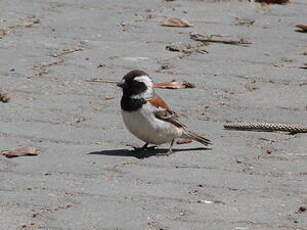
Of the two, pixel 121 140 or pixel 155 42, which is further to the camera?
pixel 155 42

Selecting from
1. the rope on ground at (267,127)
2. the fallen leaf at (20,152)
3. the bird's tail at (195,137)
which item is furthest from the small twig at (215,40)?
the fallen leaf at (20,152)

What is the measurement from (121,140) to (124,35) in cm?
276

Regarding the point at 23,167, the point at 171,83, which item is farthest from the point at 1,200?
the point at 171,83

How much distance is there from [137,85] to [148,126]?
11.4 inches

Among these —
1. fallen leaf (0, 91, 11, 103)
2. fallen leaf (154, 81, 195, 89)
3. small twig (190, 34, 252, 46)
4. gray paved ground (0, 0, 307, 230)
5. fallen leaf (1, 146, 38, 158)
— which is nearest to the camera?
gray paved ground (0, 0, 307, 230)

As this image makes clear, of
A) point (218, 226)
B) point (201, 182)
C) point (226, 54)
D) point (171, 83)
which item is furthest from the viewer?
point (226, 54)

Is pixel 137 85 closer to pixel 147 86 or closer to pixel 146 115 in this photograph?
pixel 147 86

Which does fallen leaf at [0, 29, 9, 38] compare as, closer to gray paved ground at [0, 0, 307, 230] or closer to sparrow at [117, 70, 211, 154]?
gray paved ground at [0, 0, 307, 230]

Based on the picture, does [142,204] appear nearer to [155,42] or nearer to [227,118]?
[227,118]

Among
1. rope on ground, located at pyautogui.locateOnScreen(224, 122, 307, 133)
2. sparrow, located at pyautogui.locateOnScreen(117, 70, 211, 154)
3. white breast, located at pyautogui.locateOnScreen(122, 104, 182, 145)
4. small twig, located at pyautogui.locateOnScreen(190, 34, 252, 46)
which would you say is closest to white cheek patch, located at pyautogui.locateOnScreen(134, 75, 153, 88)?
sparrow, located at pyautogui.locateOnScreen(117, 70, 211, 154)

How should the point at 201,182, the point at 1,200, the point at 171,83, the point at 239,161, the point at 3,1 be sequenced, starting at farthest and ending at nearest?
the point at 3,1, the point at 171,83, the point at 239,161, the point at 201,182, the point at 1,200

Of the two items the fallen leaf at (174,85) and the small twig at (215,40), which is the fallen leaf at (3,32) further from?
the fallen leaf at (174,85)

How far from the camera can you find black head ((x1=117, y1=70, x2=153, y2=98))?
6.91 metres

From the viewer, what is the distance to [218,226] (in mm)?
5355
